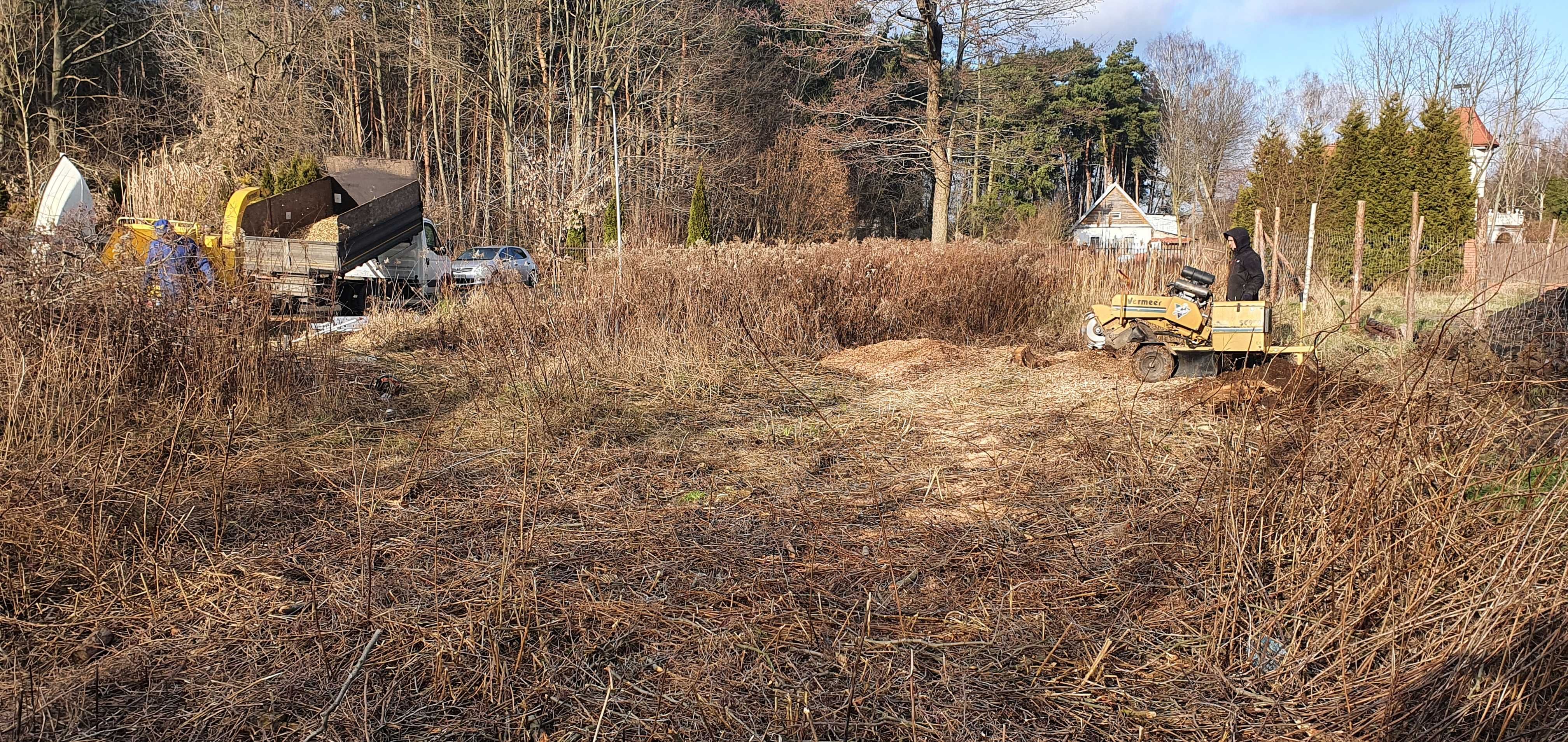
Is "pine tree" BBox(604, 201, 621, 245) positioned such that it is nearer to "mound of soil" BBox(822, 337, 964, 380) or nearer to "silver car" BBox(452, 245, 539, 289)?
"silver car" BBox(452, 245, 539, 289)

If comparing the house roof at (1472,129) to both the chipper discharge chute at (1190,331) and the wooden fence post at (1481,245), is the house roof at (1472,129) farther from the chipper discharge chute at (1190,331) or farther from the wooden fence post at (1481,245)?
the chipper discharge chute at (1190,331)

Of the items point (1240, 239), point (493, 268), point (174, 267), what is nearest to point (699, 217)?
point (493, 268)

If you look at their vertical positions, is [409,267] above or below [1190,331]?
above

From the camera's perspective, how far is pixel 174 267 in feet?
19.3

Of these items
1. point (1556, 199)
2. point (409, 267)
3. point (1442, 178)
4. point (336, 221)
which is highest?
point (1556, 199)

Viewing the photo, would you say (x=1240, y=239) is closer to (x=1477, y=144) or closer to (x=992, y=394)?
(x=992, y=394)

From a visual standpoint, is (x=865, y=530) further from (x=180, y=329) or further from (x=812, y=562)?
(x=180, y=329)

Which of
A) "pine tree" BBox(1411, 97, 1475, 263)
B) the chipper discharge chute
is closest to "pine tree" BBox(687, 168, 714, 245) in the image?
the chipper discharge chute

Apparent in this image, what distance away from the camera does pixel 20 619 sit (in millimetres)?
3119

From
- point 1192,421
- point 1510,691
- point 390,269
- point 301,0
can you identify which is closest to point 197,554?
point 1510,691

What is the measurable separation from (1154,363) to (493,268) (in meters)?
6.38

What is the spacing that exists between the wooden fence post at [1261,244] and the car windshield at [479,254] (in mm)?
13031

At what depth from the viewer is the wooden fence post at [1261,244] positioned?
935 cm

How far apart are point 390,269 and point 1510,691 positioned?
1440 centimetres
